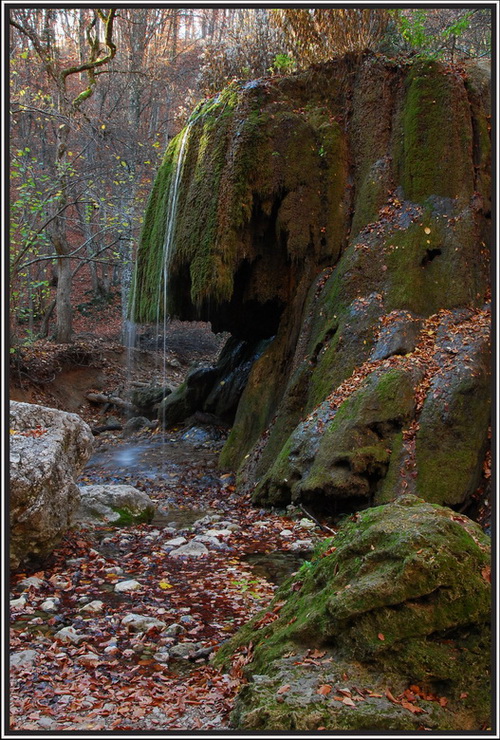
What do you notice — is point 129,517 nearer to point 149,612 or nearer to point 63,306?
point 149,612

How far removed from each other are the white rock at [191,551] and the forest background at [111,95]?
498 centimetres

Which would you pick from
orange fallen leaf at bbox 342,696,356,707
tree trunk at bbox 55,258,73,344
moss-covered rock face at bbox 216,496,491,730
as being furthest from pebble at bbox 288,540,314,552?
tree trunk at bbox 55,258,73,344

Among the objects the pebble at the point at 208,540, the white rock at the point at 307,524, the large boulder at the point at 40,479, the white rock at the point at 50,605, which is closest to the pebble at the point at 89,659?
the white rock at the point at 50,605

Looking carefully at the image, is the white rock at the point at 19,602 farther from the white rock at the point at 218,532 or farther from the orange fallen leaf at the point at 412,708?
the orange fallen leaf at the point at 412,708

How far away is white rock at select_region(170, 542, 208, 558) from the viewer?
6121mm

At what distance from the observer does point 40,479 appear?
5215 mm

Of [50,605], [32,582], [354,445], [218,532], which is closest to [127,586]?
[50,605]

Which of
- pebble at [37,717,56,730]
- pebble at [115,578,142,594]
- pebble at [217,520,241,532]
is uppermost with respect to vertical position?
pebble at [37,717,56,730]

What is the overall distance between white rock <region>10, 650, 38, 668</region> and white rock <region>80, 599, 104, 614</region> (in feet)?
2.75

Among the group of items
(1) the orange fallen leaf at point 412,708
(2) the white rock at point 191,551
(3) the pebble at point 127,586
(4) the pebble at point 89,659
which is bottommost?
(2) the white rock at point 191,551

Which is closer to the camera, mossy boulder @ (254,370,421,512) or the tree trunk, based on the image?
mossy boulder @ (254,370,421,512)

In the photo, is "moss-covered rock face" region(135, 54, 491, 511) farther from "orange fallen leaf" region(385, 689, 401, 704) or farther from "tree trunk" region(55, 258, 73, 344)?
"tree trunk" region(55, 258, 73, 344)

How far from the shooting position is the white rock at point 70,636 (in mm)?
3982

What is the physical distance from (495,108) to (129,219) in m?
15.7
